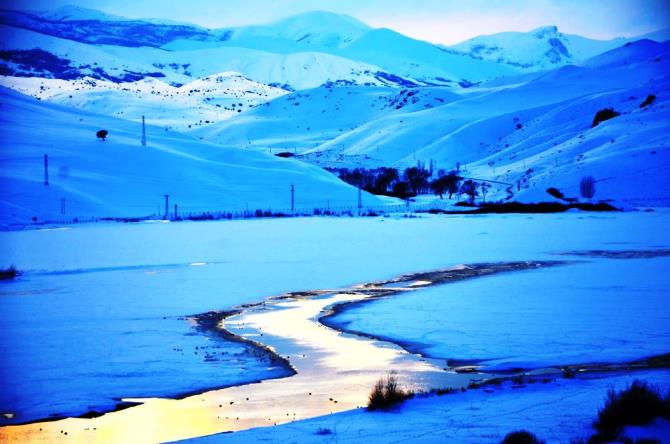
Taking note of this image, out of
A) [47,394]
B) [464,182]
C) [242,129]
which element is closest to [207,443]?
[47,394]

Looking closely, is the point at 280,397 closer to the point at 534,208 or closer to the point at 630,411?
the point at 630,411

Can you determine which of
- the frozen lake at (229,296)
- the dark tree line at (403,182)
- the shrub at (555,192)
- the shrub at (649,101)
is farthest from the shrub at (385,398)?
the shrub at (649,101)

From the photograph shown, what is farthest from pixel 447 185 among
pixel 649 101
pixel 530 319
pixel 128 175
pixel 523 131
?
pixel 530 319

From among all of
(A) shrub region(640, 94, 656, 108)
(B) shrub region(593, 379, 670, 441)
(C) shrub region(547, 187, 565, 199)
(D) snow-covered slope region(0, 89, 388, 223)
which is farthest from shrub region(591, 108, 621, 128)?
(B) shrub region(593, 379, 670, 441)

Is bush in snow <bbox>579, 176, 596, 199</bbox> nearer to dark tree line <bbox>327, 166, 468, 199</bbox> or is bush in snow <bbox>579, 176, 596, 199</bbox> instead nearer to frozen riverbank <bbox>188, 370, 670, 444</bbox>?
dark tree line <bbox>327, 166, 468, 199</bbox>

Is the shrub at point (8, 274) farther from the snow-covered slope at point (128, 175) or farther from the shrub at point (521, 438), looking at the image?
the snow-covered slope at point (128, 175)

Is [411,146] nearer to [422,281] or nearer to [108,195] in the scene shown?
[108,195]

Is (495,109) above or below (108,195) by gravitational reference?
above
